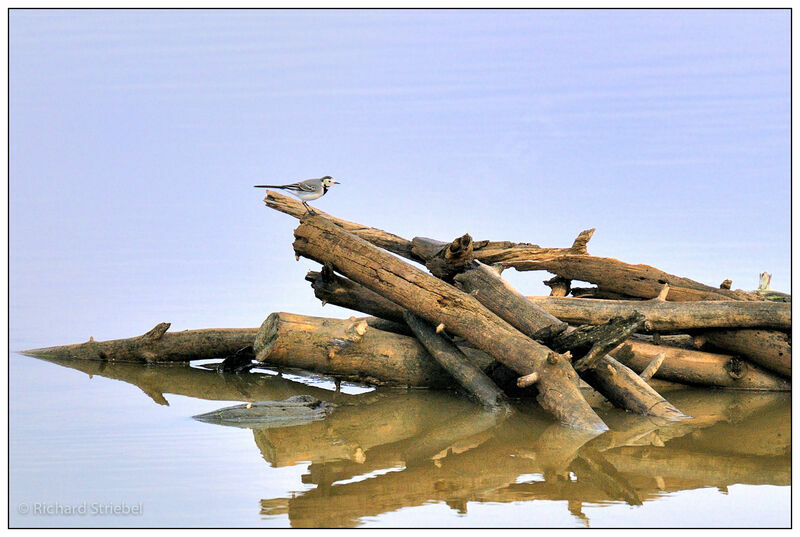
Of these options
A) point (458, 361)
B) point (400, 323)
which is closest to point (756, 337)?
point (458, 361)

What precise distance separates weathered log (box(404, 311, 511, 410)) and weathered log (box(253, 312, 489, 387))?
0.34 m

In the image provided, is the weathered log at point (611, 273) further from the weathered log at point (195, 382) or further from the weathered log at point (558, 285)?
the weathered log at point (195, 382)

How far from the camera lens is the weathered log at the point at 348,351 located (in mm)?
10820

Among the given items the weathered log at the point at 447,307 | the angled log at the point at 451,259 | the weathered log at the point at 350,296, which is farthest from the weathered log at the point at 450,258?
the weathered log at the point at 350,296

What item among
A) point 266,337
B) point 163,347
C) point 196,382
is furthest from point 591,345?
point 163,347

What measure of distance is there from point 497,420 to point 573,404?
809 mm

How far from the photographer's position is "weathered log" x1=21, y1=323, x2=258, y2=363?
487 inches

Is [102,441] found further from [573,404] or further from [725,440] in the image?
[725,440]

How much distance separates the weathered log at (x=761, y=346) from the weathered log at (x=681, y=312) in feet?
0.38

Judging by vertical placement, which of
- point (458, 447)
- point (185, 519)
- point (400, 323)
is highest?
point (400, 323)

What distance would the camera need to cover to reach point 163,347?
12711mm

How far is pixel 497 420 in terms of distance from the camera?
9188 millimetres

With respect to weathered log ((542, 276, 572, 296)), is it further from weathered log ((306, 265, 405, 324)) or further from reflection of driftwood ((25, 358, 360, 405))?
reflection of driftwood ((25, 358, 360, 405))

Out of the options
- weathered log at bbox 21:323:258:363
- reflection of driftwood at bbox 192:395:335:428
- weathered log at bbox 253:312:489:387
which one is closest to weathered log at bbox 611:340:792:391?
weathered log at bbox 253:312:489:387
